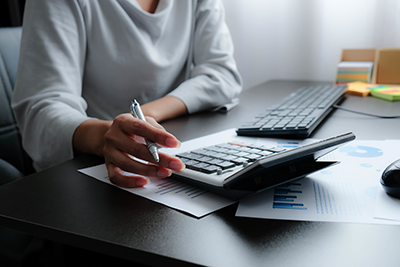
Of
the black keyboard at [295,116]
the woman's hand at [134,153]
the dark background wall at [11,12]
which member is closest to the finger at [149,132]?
the woman's hand at [134,153]

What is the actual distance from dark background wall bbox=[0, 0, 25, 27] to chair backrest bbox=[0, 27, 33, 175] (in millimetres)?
788

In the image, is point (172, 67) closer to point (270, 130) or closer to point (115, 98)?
point (115, 98)

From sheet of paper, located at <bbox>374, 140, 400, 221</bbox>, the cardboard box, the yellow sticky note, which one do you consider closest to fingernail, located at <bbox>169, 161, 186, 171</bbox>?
sheet of paper, located at <bbox>374, 140, 400, 221</bbox>

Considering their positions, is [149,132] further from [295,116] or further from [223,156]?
[295,116]

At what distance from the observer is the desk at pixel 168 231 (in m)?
0.29

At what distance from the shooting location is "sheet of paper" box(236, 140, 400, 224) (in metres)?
0.35

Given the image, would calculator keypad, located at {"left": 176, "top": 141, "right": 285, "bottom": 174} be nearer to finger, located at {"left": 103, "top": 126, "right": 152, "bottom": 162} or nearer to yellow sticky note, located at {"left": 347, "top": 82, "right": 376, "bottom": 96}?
finger, located at {"left": 103, "top": 126, "right": 152, "bottom": 162}

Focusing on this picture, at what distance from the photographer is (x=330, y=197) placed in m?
0.39

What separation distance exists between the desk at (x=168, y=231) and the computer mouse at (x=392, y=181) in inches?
2.4

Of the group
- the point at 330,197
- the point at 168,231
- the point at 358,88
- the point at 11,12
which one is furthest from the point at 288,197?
the point at 11,12

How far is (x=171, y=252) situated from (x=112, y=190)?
0.55 ft

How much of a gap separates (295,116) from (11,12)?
1.62 m

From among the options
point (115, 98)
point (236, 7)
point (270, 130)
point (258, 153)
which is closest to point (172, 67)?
point (115, 98)

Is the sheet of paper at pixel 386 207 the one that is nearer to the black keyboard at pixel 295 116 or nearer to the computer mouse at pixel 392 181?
the computer mouse at pixel 392 181
